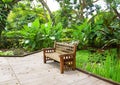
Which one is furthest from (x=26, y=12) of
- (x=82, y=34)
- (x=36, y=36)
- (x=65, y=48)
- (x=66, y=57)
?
(x=66, y=57)

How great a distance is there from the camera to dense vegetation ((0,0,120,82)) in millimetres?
5133

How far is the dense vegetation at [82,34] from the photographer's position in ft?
16.8

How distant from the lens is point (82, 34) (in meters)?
7.99

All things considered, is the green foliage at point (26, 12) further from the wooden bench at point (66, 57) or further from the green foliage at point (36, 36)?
the wooden bench at point (66, 57)

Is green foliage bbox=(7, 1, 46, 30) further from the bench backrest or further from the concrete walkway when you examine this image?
the concrete walkway

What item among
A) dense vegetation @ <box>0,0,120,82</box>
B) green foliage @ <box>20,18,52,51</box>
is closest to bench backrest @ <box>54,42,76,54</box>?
dense vegetation @ <box>0,0,120,82</box>

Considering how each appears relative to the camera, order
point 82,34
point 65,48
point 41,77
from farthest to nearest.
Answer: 1. point 82,34
2. point 65,48
3. point 41,77

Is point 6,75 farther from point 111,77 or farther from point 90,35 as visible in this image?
Answer: point 90,35

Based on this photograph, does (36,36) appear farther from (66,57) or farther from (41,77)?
(41,77)

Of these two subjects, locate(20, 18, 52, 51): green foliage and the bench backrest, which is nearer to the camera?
the bench backrest

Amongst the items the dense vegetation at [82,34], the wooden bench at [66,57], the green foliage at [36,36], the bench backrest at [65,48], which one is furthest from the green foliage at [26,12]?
the wooden bench at [66,57]

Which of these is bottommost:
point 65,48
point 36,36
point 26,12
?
point 65,48

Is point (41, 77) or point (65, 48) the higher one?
point (65, 48)

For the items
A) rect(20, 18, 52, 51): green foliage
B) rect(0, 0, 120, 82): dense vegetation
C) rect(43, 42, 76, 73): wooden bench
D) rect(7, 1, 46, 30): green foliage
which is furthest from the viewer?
rect(7, 1, 46, 30): green foliage
